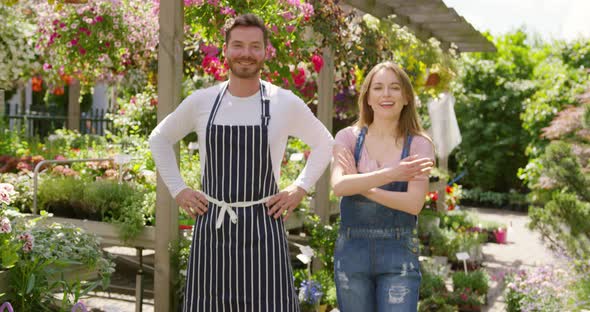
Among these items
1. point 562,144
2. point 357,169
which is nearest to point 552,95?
point 562,144

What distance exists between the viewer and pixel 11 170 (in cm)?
589

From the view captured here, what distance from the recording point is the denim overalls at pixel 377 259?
2.36 metres

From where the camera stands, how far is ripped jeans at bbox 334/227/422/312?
2355 millimetres

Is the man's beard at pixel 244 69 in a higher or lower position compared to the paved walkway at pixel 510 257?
higher

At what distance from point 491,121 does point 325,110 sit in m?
10.8

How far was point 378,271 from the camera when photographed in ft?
7.80

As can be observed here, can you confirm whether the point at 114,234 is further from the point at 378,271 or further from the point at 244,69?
the point at 378,271

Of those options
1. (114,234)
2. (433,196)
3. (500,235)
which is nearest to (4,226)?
(114,234)

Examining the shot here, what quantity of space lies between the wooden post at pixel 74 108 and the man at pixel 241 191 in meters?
9.06

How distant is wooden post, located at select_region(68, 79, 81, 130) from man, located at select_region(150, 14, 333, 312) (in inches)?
357

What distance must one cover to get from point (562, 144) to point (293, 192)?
234 cm

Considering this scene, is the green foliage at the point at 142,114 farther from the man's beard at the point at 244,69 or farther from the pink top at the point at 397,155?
the pink top at the point at 397,155

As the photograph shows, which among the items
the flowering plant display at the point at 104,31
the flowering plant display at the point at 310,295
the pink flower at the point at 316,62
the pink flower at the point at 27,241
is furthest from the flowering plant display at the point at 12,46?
the pink flower at the point at 27,241

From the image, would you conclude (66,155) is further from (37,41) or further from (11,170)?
(37,41)
